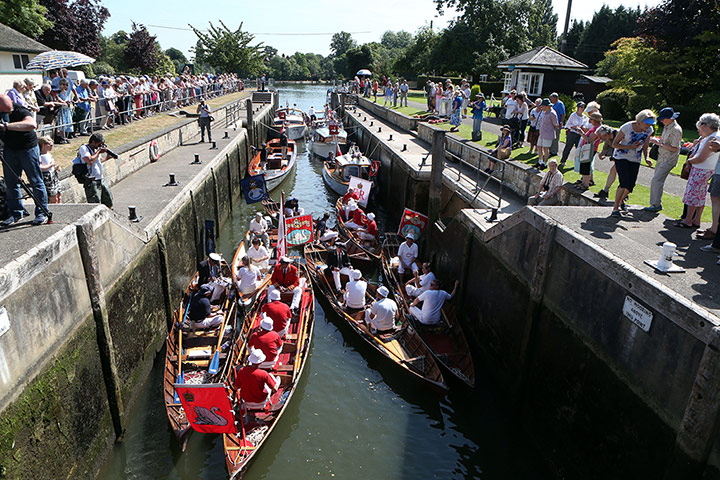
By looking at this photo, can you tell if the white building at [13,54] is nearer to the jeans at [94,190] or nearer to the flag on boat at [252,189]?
the flag on boat at [252,189]

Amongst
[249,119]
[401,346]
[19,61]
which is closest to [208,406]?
[401,346]

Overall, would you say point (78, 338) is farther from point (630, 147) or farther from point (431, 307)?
point (630, 147)

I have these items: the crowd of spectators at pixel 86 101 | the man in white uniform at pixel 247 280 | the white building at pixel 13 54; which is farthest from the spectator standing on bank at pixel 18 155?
the white building at pixel 13 54

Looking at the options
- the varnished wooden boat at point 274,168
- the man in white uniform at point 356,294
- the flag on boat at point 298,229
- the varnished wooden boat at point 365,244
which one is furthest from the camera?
the varnished wooden boat at point 274,168

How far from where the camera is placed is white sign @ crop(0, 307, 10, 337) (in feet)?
17.1

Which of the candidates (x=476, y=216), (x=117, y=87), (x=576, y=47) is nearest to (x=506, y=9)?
(x=576, y=47)

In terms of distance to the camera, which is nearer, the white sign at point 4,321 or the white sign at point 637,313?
the white sign at point 4,321

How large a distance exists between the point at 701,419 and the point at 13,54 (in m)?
34.6

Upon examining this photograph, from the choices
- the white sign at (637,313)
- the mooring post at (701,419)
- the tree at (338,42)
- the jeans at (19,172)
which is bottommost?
the mooring post at (701,419)

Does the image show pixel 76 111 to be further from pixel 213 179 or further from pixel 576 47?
pixel 576 47

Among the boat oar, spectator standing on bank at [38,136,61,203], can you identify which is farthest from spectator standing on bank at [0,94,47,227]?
the boat oar

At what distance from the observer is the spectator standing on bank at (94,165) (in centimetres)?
930

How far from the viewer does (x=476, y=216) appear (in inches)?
461

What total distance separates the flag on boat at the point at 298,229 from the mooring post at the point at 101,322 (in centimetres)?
671
